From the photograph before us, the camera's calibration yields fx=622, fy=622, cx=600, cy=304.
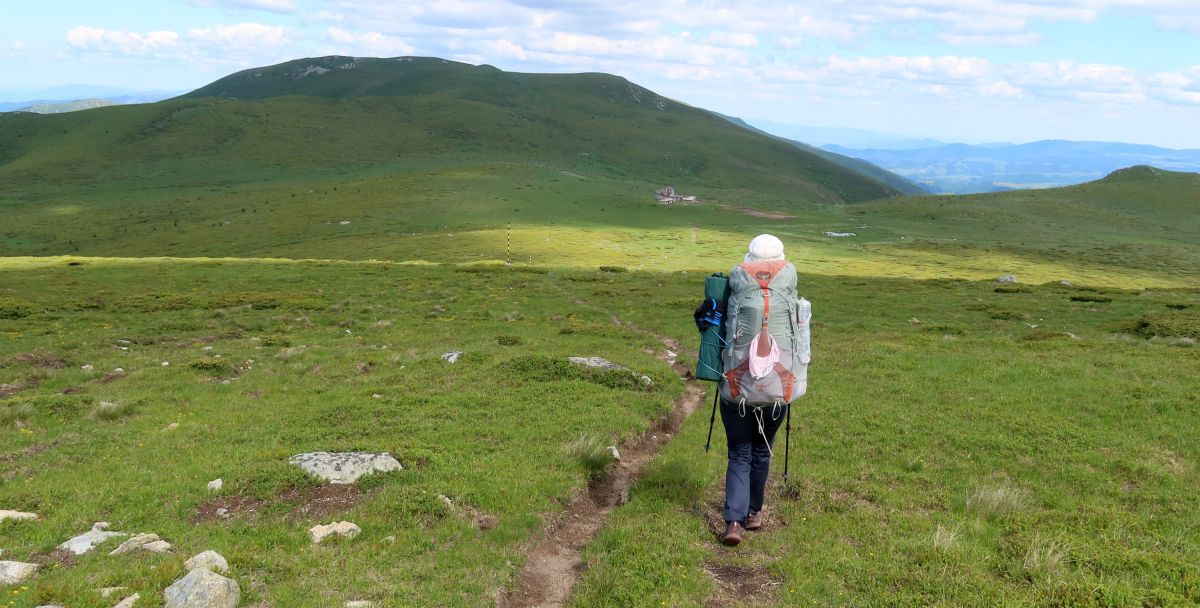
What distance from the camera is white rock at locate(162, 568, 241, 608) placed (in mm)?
7582

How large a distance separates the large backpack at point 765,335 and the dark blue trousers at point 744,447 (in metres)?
0.32

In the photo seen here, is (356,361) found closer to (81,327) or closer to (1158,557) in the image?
(81,327)

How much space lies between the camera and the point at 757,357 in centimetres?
938

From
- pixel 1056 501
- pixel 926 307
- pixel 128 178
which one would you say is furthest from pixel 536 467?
pixel 128 178

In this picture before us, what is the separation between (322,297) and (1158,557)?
41114 mm

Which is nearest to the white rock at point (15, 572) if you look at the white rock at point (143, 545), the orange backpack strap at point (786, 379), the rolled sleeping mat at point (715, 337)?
the white rock at point (143, 545)

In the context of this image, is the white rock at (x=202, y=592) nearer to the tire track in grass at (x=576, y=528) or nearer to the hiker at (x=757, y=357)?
the tire track in grass at (x=576, y=528)

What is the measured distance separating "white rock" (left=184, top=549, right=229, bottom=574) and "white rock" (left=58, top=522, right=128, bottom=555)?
2308 mm

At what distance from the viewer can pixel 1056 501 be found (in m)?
11.2

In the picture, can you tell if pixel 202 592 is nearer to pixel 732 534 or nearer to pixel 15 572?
pixel 15 572

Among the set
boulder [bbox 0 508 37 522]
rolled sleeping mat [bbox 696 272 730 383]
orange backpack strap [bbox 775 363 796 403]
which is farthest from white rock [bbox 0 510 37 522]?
orange backpack strap [bbox 775 363 796 403]

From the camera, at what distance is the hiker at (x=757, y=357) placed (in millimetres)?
9469

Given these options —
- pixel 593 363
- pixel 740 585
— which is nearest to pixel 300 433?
pixel 593 363

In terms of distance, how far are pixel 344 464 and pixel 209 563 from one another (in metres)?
3.92
